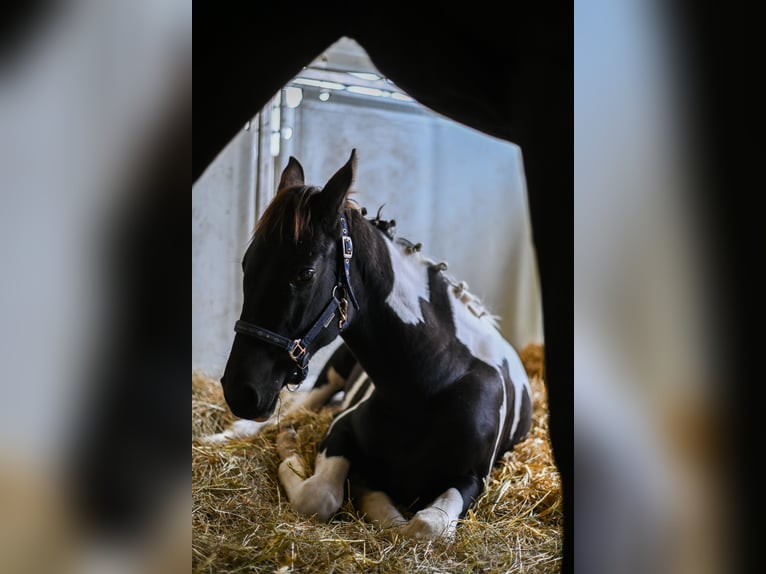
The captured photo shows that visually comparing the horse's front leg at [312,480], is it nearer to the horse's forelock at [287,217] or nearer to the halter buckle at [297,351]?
the halter buckle at [297,351]

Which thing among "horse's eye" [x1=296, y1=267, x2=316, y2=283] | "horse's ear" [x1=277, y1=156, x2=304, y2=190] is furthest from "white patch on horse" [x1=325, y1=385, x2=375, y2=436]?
"horse's ear" [x1=277, y1=156, x2=304, y2=190]

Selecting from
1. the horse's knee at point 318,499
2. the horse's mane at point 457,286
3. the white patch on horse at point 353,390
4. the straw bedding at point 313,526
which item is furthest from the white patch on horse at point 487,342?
the horse's knee at point 318,499

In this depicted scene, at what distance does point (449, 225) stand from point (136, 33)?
2.25ft

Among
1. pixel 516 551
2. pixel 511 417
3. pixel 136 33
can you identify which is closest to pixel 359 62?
pixel 136 33

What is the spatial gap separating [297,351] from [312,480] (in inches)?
11.0

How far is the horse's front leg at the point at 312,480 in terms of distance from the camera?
45.1 inches

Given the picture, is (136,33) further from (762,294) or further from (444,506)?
(762,294)

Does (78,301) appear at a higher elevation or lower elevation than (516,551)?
higher

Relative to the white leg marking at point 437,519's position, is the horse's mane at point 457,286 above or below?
above

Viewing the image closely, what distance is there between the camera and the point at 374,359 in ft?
4.01

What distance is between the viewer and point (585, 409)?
128 centimetres

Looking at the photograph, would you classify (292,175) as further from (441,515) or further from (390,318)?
A: (441,515)

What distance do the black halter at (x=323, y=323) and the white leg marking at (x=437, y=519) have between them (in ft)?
1.06

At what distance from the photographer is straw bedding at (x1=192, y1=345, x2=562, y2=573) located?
41.3 inches
